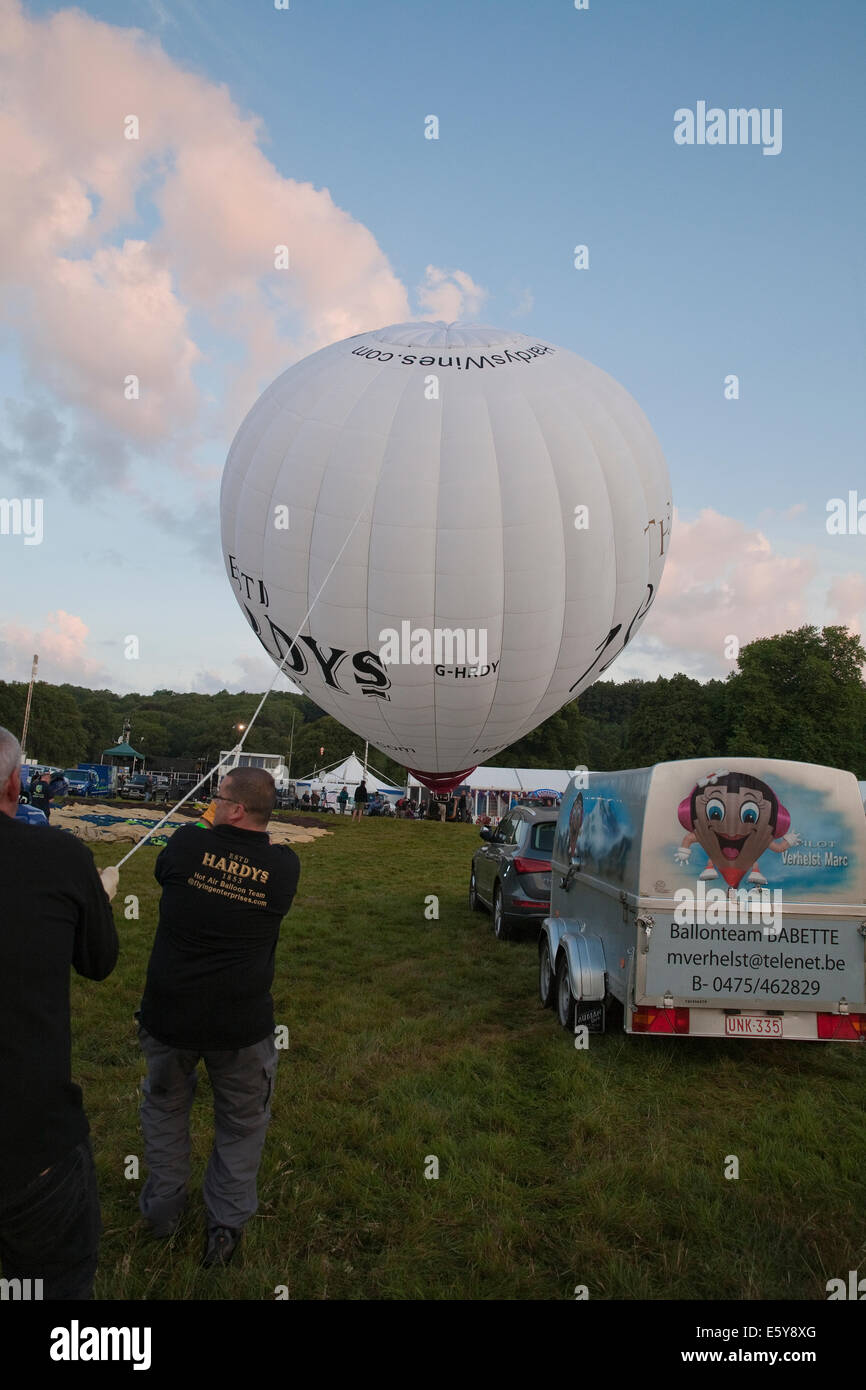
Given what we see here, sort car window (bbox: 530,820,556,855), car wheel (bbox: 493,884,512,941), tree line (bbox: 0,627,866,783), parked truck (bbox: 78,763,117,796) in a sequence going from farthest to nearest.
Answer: tree line (bbox: 0,627,866,783)
parked truck (bbox: 78,763,117,796)
car wheel (bbox: 493,884,512,941)
car window (bbox: 530,820,556,855)

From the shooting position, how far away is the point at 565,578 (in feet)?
35.3

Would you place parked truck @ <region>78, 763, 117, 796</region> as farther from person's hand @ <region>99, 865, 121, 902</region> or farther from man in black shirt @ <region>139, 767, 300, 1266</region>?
person's hand @ <region>99, 865, 121, 902</region>

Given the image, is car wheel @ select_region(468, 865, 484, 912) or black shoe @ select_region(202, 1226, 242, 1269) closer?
black shoe @ select_region(202, 1226, 242, 1269)

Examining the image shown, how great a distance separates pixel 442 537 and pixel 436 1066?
6169mm

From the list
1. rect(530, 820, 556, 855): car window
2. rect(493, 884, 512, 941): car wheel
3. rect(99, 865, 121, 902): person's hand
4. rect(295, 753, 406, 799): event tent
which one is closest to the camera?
rect(99, 865, 121, 902): person's hand

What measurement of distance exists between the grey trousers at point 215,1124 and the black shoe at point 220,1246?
0.10ft

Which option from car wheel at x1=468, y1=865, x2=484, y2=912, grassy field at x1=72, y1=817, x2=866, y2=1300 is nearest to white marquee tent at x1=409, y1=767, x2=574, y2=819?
car wheel at x1=468, y1=865, x2=484, y2=912

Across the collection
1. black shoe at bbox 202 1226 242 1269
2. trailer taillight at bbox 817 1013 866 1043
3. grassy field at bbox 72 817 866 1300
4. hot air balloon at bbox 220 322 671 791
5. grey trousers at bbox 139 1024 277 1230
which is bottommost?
grassy field at bbox 72 817 866 1300

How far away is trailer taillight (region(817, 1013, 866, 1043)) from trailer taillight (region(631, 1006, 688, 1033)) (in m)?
1.08

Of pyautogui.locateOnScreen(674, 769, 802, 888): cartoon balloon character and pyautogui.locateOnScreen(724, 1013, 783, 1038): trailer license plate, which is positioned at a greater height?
pyautogui.locateOnScreen(674, 769, 802, 888): cartoon balloon character

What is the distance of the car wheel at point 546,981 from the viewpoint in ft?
26.3

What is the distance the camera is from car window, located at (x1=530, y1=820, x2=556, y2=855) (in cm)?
1070

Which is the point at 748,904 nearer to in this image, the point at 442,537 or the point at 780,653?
the point at 442,537
